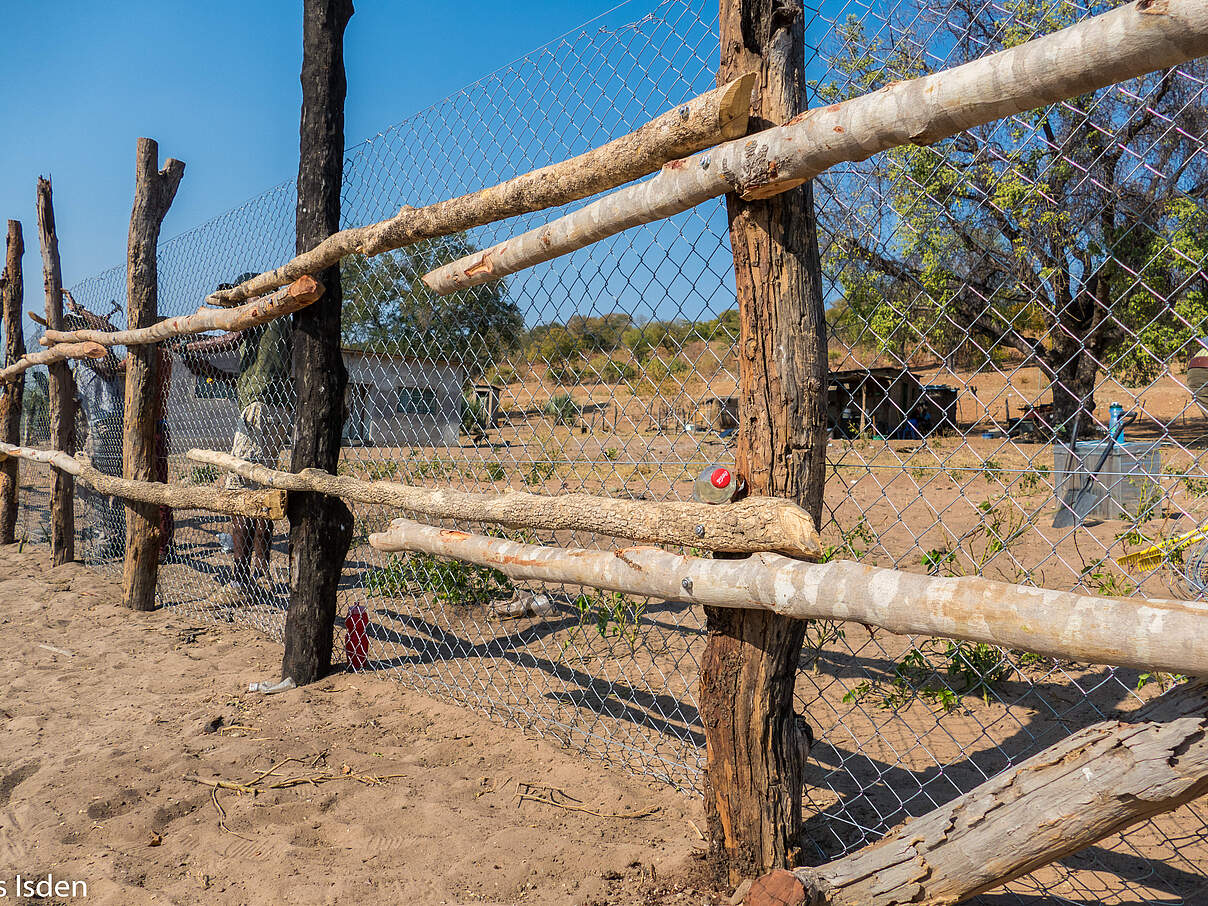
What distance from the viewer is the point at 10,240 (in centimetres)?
767

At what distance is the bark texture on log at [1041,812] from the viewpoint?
136 cm

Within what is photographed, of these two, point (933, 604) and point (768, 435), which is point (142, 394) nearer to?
point (768, 435)

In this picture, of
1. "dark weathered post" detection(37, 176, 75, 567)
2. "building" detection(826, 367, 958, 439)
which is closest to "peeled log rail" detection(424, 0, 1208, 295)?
"building" detection(826, 367, 958, 439)

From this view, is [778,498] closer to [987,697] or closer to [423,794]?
[423,794]

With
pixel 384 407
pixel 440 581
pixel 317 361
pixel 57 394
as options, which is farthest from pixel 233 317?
pixel 57 394

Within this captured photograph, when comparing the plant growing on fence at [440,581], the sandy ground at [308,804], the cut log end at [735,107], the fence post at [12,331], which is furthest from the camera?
the fence post at [12,331]

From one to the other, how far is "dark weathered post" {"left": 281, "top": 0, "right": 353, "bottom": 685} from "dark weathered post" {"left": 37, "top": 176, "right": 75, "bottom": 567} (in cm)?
448

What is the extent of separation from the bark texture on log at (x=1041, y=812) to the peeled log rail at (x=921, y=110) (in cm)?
109

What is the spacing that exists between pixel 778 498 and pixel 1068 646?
2.26 feet

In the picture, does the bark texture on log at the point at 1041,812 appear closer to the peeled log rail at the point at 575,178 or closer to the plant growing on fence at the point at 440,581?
the peeled log rail at the point at 575,178

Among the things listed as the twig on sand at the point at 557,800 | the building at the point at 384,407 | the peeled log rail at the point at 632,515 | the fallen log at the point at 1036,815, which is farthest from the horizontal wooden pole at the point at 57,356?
the fallen log at the point at 1036,815

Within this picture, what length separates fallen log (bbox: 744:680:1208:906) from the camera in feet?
4.46

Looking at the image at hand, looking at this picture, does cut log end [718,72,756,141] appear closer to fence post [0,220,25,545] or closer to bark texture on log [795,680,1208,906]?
bark texture on log [795,680,1208,906]

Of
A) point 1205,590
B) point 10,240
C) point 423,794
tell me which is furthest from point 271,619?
point 10,240
